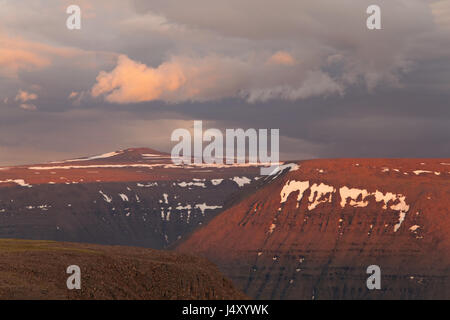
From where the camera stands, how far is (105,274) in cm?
13988

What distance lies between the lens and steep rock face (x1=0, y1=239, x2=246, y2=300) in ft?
403

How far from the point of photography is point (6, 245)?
16350cm

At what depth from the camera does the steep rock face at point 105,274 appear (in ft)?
403

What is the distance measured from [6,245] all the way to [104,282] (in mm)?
35524

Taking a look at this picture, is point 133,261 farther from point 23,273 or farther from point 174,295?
point 23,273

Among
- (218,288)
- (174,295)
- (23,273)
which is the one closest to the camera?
(23,273)

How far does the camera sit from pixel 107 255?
153 meters
